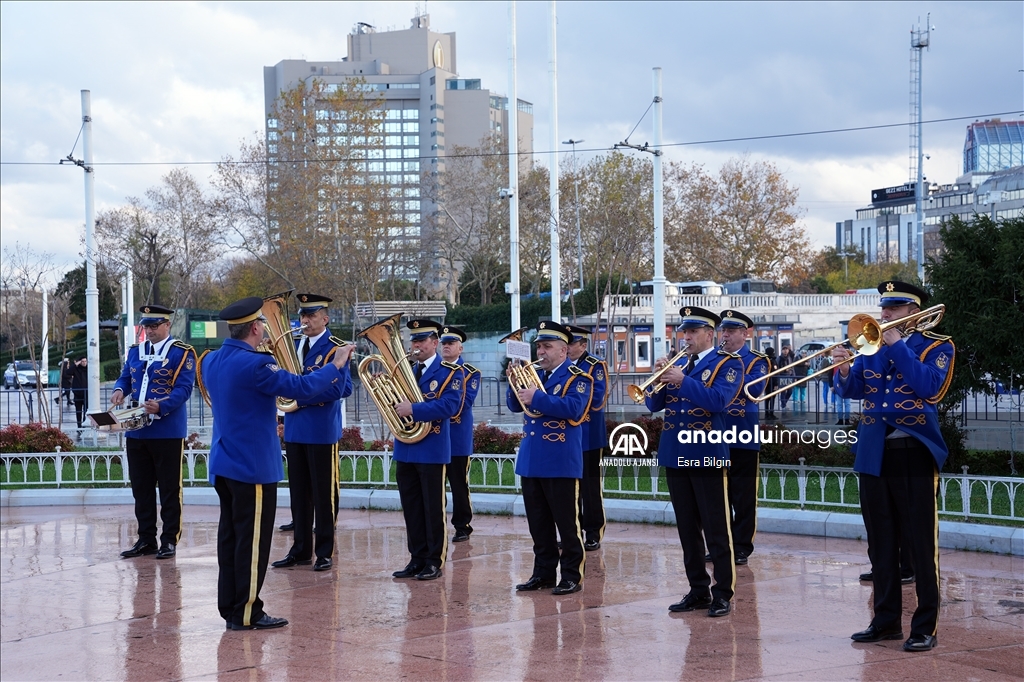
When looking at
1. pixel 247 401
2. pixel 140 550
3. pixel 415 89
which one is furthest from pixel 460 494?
pixel 415 89

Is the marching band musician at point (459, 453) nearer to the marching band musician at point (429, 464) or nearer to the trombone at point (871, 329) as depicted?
the marching band musician at point (429, 464)

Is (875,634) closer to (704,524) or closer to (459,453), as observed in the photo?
(704,524)

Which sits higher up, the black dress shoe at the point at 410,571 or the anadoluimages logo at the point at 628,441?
the anadoluimages logo at the point at 628,441

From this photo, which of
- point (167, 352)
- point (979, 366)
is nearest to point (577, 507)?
point (167, 352)

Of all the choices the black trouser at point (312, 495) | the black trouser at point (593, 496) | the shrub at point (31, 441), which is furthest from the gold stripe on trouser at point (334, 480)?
the shrub at point (31, 441)

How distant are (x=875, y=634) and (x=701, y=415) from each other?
1793mm

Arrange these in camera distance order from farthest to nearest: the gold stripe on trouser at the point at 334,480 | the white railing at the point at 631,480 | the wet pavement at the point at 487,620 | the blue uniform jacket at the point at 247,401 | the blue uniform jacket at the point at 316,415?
the white railing at the point at 631,480, the gold stripe on trouser at the point at 334,480, the blue uniform jacket at the point at 316,415, the blue uniform jacket at the point at 247,401, the wet pavement at the point at 487,620

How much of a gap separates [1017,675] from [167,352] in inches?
273

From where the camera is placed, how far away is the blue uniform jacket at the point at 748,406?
8625 millimetres

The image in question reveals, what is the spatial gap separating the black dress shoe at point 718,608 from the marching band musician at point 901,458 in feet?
2.91

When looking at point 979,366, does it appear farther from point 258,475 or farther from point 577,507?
point 258,475

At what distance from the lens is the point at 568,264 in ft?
145

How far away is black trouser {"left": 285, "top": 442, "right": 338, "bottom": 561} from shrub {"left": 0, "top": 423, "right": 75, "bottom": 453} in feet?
21.6

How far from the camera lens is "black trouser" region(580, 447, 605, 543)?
9.49 meters
